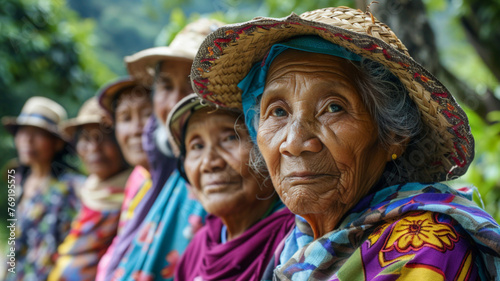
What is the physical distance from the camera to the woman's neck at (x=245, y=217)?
2.14 meters

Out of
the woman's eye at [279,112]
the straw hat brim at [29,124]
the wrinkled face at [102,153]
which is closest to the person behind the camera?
the woman's eye at [279,112]

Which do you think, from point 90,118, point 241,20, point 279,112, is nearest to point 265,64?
point 279,112

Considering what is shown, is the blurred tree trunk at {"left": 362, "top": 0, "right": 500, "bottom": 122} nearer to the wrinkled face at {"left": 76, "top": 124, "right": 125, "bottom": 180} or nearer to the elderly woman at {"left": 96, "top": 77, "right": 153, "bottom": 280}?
the elderly woman at {"left": 96, "top": 77, "right": 153, "bottom": 280}

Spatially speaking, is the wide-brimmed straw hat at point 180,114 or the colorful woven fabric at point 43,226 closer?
the wide-brimmed straw hat at point 180,114

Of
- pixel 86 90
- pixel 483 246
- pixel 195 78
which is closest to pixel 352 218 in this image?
pixel 483 246

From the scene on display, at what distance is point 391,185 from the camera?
1593 millimetres

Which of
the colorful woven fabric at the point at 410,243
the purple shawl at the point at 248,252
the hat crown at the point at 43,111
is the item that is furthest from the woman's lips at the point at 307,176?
the hat crown at the point at 43,111

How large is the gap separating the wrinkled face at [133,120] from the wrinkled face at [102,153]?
567 millimetres

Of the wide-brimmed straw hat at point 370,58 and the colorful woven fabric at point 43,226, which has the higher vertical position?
the wide-brimmed straw hat at point 370,58

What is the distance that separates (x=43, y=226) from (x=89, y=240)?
112 centimetres

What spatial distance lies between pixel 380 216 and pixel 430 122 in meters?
0.39

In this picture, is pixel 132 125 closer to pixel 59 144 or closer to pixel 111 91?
pixel 111 91

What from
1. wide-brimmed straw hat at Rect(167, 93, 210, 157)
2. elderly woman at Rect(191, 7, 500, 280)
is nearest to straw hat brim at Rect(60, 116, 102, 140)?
wide-brimmed straw hat at Rect(167, 93, 210, 157)

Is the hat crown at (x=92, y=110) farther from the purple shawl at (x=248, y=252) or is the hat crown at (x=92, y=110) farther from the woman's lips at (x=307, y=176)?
the woman's lips at (x=307, y=176)
